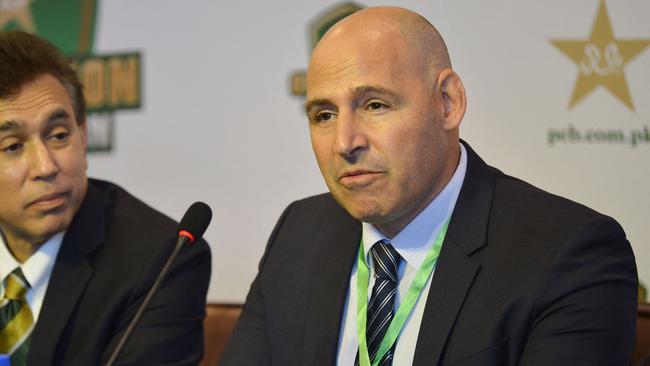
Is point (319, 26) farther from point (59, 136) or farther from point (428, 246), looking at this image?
point (428, 246)

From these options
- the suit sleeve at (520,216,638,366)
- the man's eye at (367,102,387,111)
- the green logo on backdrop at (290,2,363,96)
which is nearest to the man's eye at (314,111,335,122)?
the man's eye at (367,102,387,111)

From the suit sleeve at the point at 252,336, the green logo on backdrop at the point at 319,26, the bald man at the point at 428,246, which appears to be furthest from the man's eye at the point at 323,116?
the green logo on backdrop at the point at 319,26

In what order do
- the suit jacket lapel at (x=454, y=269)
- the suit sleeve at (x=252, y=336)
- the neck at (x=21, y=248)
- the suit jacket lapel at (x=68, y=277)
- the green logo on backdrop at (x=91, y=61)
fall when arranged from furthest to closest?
the green logo on backdrop at (x=91, y=61)
the neck at (x=21, y=248)
the suit jacket lapel at (x=68, y=277)
the suit sleeve at (x=252, y=336)
the suit jacket lapel at (x=454, y=269)

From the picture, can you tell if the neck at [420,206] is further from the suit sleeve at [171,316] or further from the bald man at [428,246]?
the suit sleeve at [171,316]

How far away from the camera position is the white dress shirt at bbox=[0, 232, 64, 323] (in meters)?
2.75

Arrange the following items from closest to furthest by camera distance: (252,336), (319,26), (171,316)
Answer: (252,336) < (171,316) < (319,26)

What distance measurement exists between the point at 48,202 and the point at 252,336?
76 centimetres

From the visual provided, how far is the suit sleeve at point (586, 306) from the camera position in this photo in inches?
74.0

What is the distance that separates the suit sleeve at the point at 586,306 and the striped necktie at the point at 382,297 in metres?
0.33

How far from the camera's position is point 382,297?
2115mm

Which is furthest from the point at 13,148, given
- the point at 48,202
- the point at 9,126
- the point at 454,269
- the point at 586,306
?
the point at 586,306

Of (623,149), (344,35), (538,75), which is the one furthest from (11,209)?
(623,149)

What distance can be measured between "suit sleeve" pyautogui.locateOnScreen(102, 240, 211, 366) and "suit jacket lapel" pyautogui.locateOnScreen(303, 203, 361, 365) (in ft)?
1.92

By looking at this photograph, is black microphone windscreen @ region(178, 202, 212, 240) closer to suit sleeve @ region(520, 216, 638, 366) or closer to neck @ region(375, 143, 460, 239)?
neck @ region(375, 143, 460, 239)
